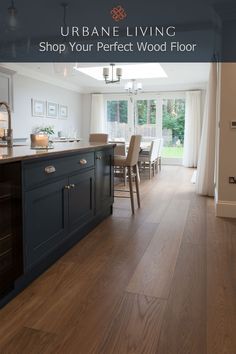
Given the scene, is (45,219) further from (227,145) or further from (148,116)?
(148,116)

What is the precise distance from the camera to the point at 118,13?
3.94 m

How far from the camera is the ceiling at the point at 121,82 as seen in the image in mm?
6715

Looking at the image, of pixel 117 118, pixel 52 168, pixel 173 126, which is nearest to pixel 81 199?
pixel 52 168

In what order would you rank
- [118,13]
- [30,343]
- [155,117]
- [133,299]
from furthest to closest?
1. [155,117]
2. [118,13]
3. [133,299]
4. [30,343]

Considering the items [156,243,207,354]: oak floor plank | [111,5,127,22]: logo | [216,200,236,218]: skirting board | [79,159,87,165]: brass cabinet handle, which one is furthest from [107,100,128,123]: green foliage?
[156,243,207,354]: oak floor plank

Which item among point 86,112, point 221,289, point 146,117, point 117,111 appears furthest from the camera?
point 86,112

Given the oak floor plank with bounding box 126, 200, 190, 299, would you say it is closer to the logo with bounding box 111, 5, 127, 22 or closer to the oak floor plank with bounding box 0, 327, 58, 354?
the oak floor plank with bounding box 0, 327, 58, 354

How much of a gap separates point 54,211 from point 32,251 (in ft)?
1.22

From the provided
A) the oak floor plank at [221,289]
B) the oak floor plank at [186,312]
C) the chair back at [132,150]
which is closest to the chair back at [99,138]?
the chair back at [132,150]

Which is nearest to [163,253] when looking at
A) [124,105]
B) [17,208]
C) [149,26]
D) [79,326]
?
[79,326]

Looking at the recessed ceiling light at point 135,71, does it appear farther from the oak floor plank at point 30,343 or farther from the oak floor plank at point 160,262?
the oak floor plank at point 30,343

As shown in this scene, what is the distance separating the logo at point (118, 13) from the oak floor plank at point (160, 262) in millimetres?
2612

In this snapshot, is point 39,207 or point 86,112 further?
point 86,112

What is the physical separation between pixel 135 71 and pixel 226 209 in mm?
5309
